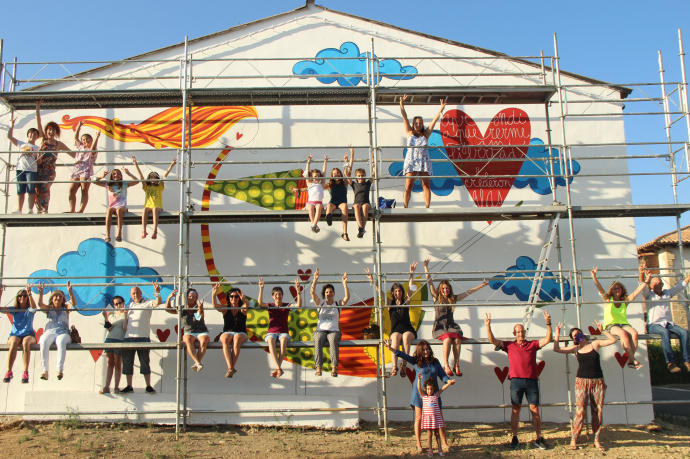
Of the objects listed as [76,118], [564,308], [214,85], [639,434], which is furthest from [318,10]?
[639,434]

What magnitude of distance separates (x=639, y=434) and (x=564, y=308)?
1878 millimetres

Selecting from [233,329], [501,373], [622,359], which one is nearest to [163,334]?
[233,329]

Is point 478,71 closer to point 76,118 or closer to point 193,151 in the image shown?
point 193,151

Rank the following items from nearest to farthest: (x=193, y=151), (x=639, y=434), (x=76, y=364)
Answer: (x=639, y=434), (x=76, y=364), (x=193, y=151)

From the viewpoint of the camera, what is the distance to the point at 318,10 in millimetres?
10484

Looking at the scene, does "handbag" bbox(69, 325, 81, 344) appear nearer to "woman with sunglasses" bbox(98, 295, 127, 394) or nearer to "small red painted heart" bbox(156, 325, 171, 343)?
"woman with sunglasses" bbox(98, 295, 127, 394)

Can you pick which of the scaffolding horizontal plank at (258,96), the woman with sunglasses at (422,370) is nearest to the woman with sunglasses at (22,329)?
the scaffolding horizontal plank at (258,96)

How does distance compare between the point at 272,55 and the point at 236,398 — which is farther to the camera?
the point at 272,55

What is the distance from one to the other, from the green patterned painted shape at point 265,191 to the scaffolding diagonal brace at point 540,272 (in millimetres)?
3690

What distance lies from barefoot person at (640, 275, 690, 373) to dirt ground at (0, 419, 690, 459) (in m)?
1.13

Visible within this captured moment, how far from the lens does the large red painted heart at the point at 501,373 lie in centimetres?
926

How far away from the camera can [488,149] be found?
10.1 meters

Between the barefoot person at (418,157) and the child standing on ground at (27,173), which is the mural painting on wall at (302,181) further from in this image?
the child standing on ground at (27,173)

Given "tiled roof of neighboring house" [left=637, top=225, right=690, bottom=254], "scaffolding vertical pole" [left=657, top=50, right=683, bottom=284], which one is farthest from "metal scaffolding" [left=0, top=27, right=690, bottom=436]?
"tiled roof of neighboring house" [left=637, top=225, right=690, bottom=254]
